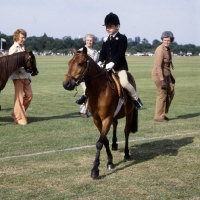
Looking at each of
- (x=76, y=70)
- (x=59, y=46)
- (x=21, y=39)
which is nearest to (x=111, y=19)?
(x=76, y=70)

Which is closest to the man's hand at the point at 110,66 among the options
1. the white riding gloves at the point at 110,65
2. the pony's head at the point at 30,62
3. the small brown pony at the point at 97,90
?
the white riding gloves at the point at 110,65

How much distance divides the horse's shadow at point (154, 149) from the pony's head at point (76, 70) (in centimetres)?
191

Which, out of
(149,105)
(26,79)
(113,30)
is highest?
(113,30)

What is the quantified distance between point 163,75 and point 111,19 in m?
5.25

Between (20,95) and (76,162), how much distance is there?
16.5 feet

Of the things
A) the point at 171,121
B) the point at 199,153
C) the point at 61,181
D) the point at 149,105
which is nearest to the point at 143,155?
the point at 199,153

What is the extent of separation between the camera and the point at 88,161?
29.4 feet

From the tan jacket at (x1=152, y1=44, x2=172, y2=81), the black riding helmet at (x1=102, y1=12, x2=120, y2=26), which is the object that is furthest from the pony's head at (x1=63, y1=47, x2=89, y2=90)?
the tan jacket at (x1=152, y1=44, x2=172, y2=81)

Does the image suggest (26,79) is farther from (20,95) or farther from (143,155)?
(143,155)

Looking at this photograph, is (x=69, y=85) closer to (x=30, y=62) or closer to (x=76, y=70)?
(x=76, y=70)

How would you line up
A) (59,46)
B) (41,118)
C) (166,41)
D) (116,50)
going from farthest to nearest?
1. (59,46)
2. (41,118)
3. (166,41)
4. (116,50)

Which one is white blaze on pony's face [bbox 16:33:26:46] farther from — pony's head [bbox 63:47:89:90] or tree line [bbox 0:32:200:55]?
tree line [bbox 0:32:200:55]

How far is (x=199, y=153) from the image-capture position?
382 inches

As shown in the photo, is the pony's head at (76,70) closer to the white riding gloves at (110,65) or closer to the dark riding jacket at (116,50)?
the white riding gloves at (110,65)
